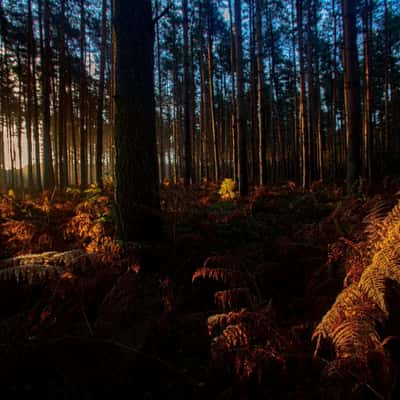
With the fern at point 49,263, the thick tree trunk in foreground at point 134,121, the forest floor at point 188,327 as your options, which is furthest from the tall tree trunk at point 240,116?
the fern at point 49,263

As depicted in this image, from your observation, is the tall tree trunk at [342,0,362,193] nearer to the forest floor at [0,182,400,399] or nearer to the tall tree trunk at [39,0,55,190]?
the forest floor at [0,182,400,399]

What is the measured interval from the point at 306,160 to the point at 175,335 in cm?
956

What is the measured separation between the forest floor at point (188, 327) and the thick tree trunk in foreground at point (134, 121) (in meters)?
0.45

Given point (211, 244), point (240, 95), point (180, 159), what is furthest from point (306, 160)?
point (180, 159)

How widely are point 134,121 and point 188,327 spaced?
105 inches

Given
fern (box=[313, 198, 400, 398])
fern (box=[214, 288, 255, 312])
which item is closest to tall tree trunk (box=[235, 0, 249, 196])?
fern (box=[214, 288, 255, 312])

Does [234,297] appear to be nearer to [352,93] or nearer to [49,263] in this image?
[49,263]

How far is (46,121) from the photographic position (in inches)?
432

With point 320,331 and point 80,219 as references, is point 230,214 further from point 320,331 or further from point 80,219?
point 320,331

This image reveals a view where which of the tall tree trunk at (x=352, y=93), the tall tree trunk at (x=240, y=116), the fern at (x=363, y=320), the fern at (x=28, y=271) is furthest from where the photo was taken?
the tall tree trunk at (x=240, y=116)

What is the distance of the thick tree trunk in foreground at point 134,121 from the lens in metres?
3.38

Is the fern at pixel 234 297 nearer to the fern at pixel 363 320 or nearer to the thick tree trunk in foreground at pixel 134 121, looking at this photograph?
the fern at pixel 363 320

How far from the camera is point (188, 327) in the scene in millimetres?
2133

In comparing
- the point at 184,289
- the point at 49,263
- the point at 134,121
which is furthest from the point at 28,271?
the point at 134,121
